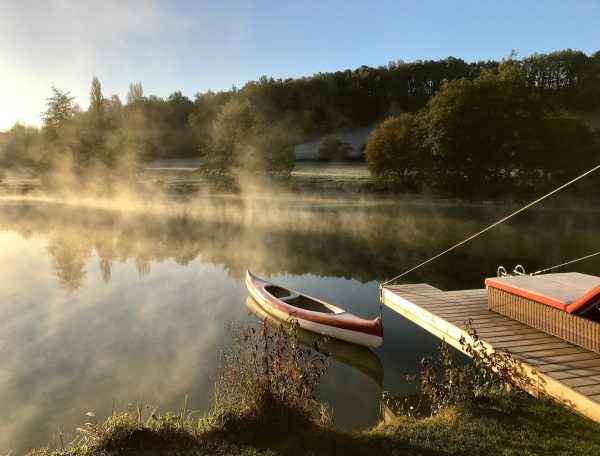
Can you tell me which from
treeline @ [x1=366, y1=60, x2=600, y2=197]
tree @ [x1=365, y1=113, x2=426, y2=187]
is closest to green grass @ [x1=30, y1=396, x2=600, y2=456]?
treeline @ [x1=366, y1=60, x2=600, y2=197]

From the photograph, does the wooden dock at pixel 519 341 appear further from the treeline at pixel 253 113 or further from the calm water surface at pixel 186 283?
the treeline at pixel 253 113

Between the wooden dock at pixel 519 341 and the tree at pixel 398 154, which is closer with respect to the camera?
the wooden dock at pixel 519 341

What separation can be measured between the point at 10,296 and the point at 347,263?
1190 centimetres

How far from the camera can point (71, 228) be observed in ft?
96.8

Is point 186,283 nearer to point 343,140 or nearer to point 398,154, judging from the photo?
point 398,154

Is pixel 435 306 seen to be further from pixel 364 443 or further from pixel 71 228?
pixel 71 228

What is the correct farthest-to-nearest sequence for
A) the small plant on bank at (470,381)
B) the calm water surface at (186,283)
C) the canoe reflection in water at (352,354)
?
the canoe reflection in water at (352,354) < the calm water surface at (186,283) < the small plant on bank at (470,381)

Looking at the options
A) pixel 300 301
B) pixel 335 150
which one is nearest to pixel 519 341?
pixel 300 301

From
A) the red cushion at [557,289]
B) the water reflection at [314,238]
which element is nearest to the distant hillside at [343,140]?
the water reflection at [314,238]

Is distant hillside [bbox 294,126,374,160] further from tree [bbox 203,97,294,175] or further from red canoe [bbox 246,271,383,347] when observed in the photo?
red canoe [bbox 246,271,383,347]

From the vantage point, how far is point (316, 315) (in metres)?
11.7

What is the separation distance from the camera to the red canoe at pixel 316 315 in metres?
10.7

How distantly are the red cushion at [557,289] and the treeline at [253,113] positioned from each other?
41382 millimetres

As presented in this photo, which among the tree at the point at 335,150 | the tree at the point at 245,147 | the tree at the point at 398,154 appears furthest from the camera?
the tree at the point at 335,150
